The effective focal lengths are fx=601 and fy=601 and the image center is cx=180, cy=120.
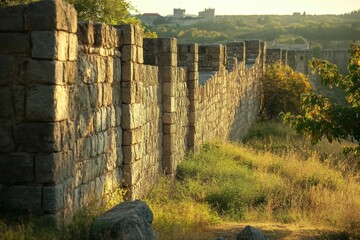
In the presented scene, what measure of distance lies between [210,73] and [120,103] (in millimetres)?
7715

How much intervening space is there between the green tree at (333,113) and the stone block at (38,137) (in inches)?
183

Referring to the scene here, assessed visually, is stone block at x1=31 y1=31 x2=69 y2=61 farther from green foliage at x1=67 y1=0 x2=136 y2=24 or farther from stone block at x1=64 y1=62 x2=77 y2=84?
green foliage at x1=67 y1=0 x2=136 y2=24

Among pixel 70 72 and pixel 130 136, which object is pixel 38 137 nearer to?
pixel 70 72

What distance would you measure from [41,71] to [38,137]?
2.08 ft

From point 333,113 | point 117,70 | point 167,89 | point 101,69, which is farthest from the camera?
point 167,89

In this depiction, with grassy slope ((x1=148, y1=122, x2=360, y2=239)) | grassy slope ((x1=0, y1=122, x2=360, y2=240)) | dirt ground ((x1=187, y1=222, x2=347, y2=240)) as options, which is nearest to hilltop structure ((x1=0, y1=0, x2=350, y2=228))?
grassy slope ((x1=0, y1=122, x2=360, y2=240))

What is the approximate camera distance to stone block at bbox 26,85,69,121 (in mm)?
5758

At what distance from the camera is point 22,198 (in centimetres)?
580

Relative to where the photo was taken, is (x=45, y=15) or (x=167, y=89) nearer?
(x=45, y=15)

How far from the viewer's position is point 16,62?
19.2ft

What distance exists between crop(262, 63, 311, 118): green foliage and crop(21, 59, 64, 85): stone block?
20363mm

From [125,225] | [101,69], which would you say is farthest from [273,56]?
[125,225]

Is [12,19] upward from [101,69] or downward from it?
upward

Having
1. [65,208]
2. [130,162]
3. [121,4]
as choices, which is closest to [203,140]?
[130,162]
